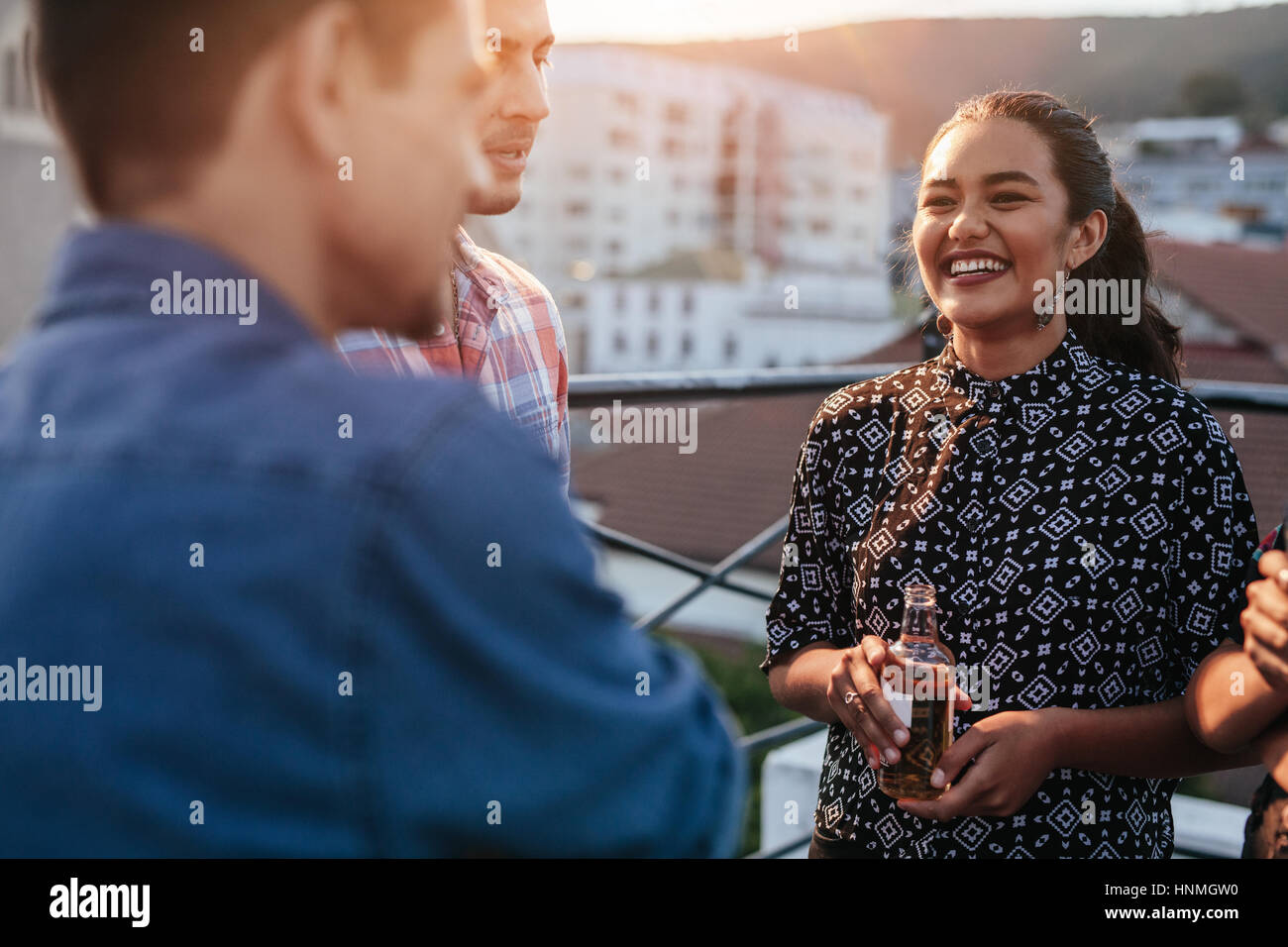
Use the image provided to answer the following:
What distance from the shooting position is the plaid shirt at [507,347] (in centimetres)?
190

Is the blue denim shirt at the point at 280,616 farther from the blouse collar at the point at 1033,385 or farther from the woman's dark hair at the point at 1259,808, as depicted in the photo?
the blouse collar at the point at 1033,385

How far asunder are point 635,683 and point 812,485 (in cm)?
119

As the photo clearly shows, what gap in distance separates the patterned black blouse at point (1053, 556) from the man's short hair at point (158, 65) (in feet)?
4.02

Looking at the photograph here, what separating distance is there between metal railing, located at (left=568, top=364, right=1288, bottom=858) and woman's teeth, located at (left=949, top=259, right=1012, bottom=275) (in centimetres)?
66

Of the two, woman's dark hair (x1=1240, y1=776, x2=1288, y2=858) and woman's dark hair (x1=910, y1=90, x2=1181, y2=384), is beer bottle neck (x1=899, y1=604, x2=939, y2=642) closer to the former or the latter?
woman's dark hair (x1=1240, y1=776, x2=1288, y2=858)

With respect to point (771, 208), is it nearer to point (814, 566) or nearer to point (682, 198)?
point (682, 198)

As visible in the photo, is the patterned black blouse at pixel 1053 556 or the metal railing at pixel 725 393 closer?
the patterned black blouse at pixel 1053 556

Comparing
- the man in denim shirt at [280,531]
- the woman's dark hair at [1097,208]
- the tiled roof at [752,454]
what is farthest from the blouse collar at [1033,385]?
the tiled roof at [752,454]

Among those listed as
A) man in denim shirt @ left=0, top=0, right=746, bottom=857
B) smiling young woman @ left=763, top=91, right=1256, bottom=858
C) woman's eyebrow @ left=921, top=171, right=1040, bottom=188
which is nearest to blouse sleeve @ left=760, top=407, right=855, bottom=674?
smiling young woman @ left=763, top=91, right=1256, bottom=858

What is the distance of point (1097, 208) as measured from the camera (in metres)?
1.90

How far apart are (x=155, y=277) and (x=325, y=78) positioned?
0.17m

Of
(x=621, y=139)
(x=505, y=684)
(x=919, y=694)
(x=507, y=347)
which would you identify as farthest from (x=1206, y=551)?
(x=621, y=139)
